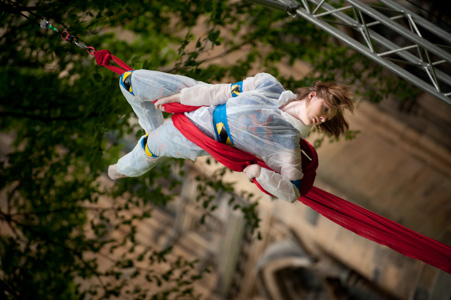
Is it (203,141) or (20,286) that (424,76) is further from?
(20,286)

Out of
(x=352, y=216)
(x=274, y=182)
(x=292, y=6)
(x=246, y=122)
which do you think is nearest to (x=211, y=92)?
(x=246, y=122)

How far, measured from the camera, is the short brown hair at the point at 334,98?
188 centimetres

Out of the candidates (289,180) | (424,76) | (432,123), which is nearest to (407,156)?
(432,123)

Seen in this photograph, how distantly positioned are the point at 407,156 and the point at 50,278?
394cm

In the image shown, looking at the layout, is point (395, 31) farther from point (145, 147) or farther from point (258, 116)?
point (145, 147)

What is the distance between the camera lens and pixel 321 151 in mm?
5578

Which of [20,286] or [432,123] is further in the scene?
[432,123]

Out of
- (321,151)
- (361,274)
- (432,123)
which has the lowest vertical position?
(361,274)

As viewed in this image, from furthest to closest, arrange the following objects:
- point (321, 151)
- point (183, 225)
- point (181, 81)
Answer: point (183, 225) < point (321, 151) < point (181, 81)

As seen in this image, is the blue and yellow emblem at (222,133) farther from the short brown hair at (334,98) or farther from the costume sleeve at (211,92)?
the short brown hair at (334,98)

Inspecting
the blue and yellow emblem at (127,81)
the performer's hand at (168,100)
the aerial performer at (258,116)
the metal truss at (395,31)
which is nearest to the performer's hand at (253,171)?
the aerial performer at (258,116)

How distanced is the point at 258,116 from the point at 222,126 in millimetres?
167

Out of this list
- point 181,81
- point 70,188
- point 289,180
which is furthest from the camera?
point 70,188

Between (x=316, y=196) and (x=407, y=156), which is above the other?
(x=407, y=156)
